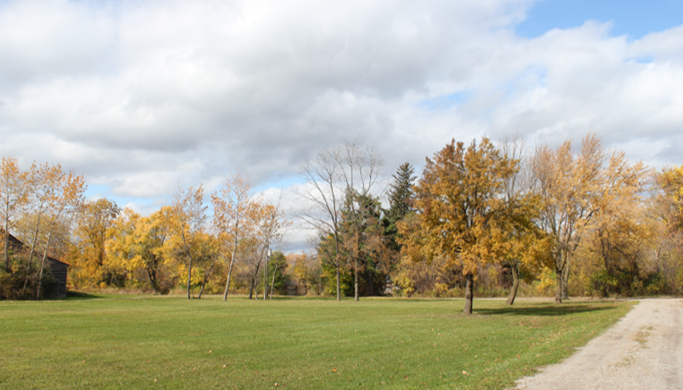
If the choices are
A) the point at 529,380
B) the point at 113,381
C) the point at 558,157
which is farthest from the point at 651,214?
the point at 113,381

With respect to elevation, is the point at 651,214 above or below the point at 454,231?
above

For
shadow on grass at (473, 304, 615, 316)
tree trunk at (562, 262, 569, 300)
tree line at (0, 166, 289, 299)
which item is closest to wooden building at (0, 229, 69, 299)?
tree line at (0, 166, 289, 299)

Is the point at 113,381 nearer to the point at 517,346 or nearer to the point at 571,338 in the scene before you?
the point at 517,346

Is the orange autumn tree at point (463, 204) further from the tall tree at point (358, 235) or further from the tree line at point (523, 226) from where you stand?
the tall tree at point (358, 235)

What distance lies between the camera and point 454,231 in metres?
20.6

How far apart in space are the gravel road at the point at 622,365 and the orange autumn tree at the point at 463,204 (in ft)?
26.2

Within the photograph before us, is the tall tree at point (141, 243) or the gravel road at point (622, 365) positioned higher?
the tall tree at point (141, 243)

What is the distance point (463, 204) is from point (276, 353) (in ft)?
44.1

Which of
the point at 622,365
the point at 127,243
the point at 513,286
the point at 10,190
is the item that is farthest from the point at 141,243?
the point at 622,365

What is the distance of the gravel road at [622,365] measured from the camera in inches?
280

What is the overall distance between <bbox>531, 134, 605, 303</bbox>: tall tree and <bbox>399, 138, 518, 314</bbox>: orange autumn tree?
31.3ft

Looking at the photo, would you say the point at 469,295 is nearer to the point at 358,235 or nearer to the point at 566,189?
the point at 566,189

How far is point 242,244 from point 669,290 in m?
38.8

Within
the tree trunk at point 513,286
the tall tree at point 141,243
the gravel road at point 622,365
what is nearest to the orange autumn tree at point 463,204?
the gravel road at point 622,365
